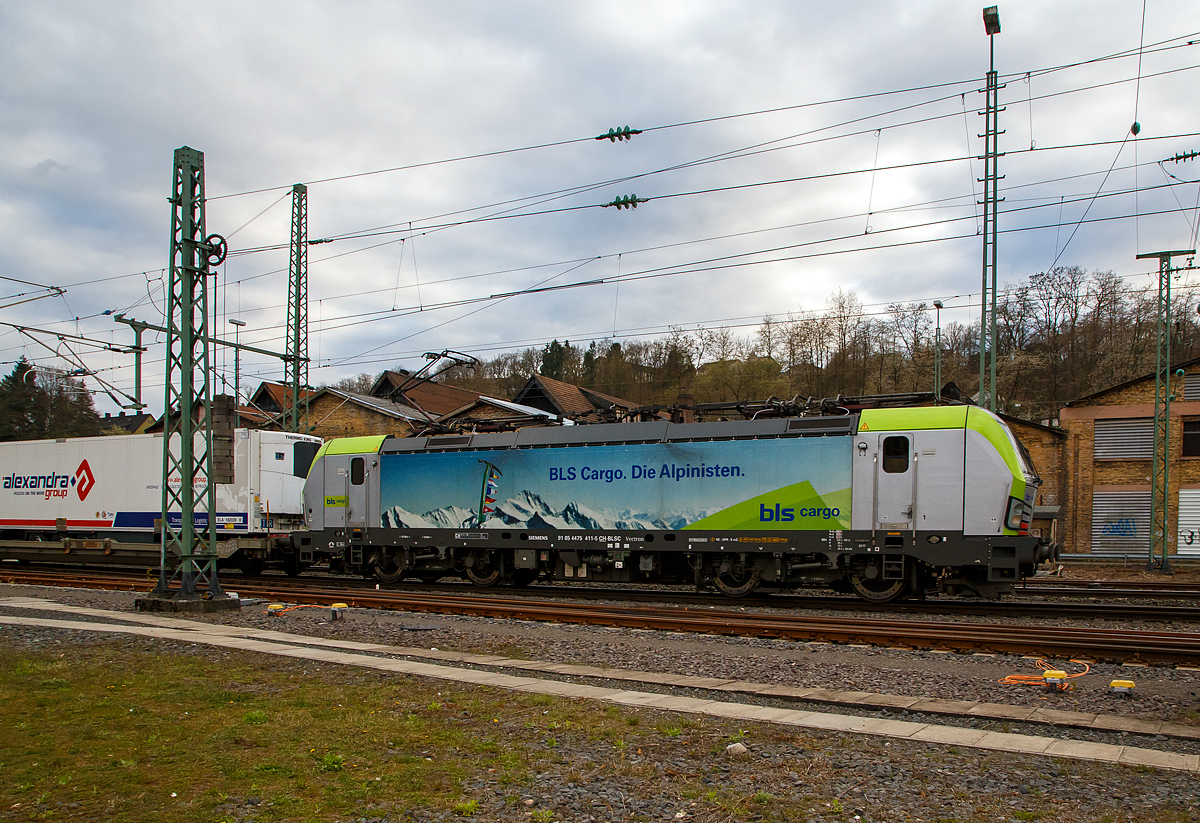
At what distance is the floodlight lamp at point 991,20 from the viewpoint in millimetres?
20625

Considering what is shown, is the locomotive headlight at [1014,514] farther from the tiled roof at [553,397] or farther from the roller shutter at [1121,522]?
the tiled roof at [553,397]

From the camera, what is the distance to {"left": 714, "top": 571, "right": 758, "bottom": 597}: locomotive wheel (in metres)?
16.2

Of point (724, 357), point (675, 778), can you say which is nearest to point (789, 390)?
point (724, 357)

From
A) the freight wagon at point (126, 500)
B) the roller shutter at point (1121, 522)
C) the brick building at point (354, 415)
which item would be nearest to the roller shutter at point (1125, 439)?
the roller shutter at point (1121, 522)

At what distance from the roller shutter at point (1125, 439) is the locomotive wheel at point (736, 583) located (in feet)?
74.7

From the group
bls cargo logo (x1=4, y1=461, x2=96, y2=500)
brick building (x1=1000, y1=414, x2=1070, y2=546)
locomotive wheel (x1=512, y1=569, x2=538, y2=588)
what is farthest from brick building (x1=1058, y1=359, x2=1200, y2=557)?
bls cargo logo (x1=4, y1=461, x2=96, y2=500)

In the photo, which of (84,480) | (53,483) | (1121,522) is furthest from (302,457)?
(1121,522)

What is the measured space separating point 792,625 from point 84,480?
865 inches

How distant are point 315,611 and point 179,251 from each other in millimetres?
6723

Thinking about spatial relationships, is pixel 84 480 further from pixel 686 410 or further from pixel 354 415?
pixel 686 410

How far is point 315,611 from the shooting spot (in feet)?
48.5

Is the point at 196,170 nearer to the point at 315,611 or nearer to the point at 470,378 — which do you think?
the point at 315,611

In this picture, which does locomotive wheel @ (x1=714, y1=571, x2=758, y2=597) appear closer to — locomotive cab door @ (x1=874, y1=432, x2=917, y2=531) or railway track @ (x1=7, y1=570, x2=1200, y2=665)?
railway track @ (x1=7, y1=570, x2=1200, y2=665)

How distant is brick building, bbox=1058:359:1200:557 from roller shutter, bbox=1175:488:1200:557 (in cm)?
3
